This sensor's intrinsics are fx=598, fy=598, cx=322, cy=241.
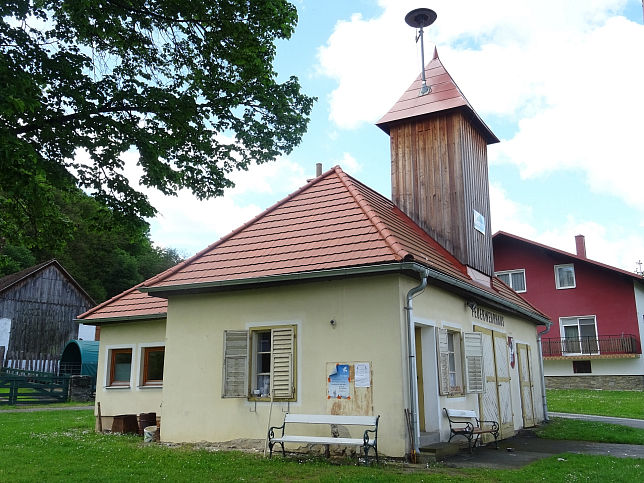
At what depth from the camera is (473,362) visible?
12.2 metres

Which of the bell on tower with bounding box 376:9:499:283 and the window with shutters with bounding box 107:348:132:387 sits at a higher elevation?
the bell on tower with bounding box 376:9:499:283

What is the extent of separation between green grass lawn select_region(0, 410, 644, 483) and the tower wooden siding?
5856mm

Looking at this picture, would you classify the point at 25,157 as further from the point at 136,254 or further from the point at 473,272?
the point at 136,254

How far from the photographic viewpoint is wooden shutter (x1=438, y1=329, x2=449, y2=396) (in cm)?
1089

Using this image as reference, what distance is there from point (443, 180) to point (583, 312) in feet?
68.8

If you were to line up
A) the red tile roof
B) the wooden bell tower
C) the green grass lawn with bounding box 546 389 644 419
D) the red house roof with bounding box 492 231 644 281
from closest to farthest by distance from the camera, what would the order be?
1. the wooden bell tower
2. the red tile roof
3. the green grass lawn with bounding box 546 389 644 419
4. the red house roof with bounding box 492 231 644 281

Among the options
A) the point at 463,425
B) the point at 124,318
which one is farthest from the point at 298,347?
the point at 124,318

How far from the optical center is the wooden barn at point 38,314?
3453cm

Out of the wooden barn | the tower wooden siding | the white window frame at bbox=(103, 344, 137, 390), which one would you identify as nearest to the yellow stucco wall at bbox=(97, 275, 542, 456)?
the tower wooden siding

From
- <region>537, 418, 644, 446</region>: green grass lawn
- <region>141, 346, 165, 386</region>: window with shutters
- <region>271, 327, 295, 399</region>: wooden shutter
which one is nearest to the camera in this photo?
<region>271, 327, 295, 399</region>: wooden shutter

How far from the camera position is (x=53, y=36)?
26.1 ft

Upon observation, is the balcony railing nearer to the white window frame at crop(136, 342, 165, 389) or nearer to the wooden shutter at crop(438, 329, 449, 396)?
the wooden shutter at crop(438, 329, 449, 396)

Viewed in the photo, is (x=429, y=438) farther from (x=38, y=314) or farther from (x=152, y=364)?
(x=38, y=314)

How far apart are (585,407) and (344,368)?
1410 cm
